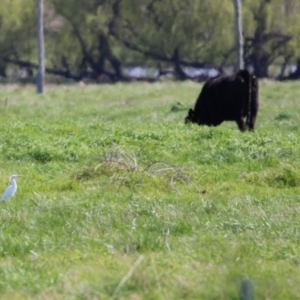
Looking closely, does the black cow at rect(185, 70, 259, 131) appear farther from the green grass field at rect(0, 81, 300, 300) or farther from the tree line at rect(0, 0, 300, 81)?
the tree line at rect(0, 0, 300, 81)

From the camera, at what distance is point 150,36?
1945 inches

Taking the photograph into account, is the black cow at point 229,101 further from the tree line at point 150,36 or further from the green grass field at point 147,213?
the tree line at point 150,36

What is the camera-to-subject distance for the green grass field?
6.04m

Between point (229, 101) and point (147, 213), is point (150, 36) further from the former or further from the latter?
point (147, 213)

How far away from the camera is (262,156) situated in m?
12.7

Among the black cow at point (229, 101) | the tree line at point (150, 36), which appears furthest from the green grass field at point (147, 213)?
the tree line at point (150, 36)

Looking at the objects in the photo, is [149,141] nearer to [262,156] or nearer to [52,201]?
[262,156]

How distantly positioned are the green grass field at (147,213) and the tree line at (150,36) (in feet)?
105

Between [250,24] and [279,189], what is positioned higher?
[279,189]

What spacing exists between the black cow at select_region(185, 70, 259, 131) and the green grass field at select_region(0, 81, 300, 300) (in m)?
2.09

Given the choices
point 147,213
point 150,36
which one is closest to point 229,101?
point 147,213

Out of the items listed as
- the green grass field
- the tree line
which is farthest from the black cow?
the tree line

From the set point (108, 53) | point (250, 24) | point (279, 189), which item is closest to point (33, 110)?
point (279, 189)

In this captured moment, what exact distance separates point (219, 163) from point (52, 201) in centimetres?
384
